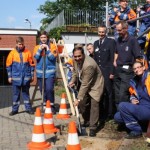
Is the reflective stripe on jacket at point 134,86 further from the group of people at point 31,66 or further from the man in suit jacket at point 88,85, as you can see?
the group of people at point 31,66

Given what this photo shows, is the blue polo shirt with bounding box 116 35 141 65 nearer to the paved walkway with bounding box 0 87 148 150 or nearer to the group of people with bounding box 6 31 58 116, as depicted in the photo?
the paved walkway with bounding box 0 87 148 150

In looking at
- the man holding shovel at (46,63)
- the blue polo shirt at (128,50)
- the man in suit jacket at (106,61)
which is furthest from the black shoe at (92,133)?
the man holding shovel at (46,63)

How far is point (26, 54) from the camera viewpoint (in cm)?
921

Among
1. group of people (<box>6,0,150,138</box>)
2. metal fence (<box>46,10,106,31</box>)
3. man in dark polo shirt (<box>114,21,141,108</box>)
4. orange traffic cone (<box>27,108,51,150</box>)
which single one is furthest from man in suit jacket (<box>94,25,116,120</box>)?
metal fence (<box>46,10,106,31</box>)

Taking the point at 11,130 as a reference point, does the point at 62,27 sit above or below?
above

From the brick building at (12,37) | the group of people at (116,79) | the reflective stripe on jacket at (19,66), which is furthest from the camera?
the brick building at (12,37)

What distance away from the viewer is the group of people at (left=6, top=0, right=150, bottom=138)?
257 inches

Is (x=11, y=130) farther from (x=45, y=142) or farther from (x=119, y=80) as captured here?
(x=119, y=80)

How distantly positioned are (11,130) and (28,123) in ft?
2.44

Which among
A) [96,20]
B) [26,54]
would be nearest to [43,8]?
[96,20]

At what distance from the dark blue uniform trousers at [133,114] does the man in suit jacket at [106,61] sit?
134cm

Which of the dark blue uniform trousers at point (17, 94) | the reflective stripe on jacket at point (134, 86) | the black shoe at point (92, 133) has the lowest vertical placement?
the black shoe at point (92, 133)

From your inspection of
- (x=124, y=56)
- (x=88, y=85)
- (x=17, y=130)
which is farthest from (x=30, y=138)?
(x=124, y=56)

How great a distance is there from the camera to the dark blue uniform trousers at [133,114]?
642 cm
